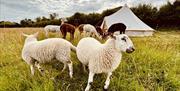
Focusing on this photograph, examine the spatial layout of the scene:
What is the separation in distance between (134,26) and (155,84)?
15604 mm

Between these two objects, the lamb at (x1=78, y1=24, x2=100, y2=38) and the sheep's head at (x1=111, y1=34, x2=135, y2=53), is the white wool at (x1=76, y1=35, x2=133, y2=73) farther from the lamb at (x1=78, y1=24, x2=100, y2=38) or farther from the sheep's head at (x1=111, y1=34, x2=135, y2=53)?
the lamb at (x1=78, y1=24, x2=100, y2=38)

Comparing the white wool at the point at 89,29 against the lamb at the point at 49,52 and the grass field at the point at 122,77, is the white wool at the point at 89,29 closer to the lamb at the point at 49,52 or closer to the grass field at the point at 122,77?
the grass field at the point at 122,77

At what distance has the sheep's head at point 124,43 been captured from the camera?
4.30m

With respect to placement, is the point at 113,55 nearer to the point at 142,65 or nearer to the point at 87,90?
the point at 87,90

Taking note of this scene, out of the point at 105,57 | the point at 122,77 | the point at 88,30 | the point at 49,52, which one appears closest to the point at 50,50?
the point at 49,52

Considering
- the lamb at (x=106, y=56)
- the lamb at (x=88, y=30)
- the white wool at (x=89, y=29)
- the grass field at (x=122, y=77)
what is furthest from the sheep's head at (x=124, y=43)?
the white wool at (x=89, y=29)

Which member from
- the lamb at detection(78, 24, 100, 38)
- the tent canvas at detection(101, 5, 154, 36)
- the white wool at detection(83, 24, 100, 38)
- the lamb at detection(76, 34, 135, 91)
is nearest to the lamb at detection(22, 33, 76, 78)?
the lamb at detection(76, 34, 135, 91)

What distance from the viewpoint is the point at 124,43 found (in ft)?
14.4

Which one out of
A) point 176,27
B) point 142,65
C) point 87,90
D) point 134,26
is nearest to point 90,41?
point 87,90

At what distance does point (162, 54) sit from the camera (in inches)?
261

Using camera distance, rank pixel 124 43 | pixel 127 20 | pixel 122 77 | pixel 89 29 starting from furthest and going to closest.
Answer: pixel 127 20 < pixel 89 29 < pixel 122 77 < pixel 124 43

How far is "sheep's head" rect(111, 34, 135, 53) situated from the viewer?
169 inches

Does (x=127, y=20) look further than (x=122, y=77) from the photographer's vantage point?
Yes

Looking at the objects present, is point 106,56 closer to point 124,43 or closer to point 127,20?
point 124,43
